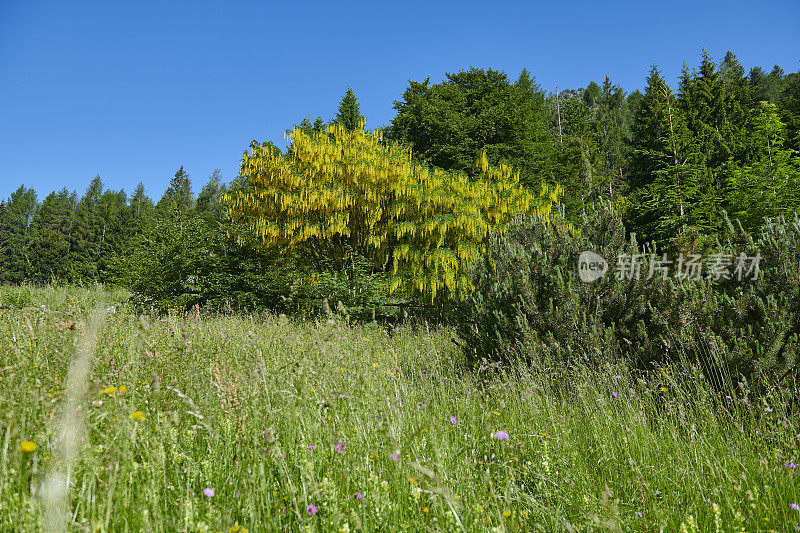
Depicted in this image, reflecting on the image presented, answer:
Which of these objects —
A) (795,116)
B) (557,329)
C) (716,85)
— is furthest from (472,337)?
(795,116)

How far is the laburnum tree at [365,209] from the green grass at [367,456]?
7374 millimetres

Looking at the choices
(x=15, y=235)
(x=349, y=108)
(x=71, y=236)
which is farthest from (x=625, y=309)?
(x=15, y=235)

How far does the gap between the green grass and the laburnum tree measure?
290 inches

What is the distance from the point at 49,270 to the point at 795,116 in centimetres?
7116

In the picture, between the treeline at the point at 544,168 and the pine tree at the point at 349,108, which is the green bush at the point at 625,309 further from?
the pine tree at the point at 349,108

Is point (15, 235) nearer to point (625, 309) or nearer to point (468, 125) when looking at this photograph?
point (468, 125)

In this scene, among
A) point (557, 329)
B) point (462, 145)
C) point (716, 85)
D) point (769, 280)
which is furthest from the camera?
point (716, 85)

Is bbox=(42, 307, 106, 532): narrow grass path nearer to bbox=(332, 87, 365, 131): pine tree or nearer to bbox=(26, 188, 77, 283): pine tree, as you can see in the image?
bbox=(332, 87, 365, 131): pine tree

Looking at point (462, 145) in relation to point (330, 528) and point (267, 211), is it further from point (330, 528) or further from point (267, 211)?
point (330, 528)

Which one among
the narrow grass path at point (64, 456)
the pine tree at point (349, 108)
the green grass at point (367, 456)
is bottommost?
the green grass at point (367, 456)

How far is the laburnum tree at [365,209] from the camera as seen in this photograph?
34.5ft

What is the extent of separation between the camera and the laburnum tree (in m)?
10.5

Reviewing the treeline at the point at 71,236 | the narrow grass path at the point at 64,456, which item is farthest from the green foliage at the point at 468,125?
the treeline at the point at 71,236

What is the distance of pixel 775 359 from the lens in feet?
9.16
